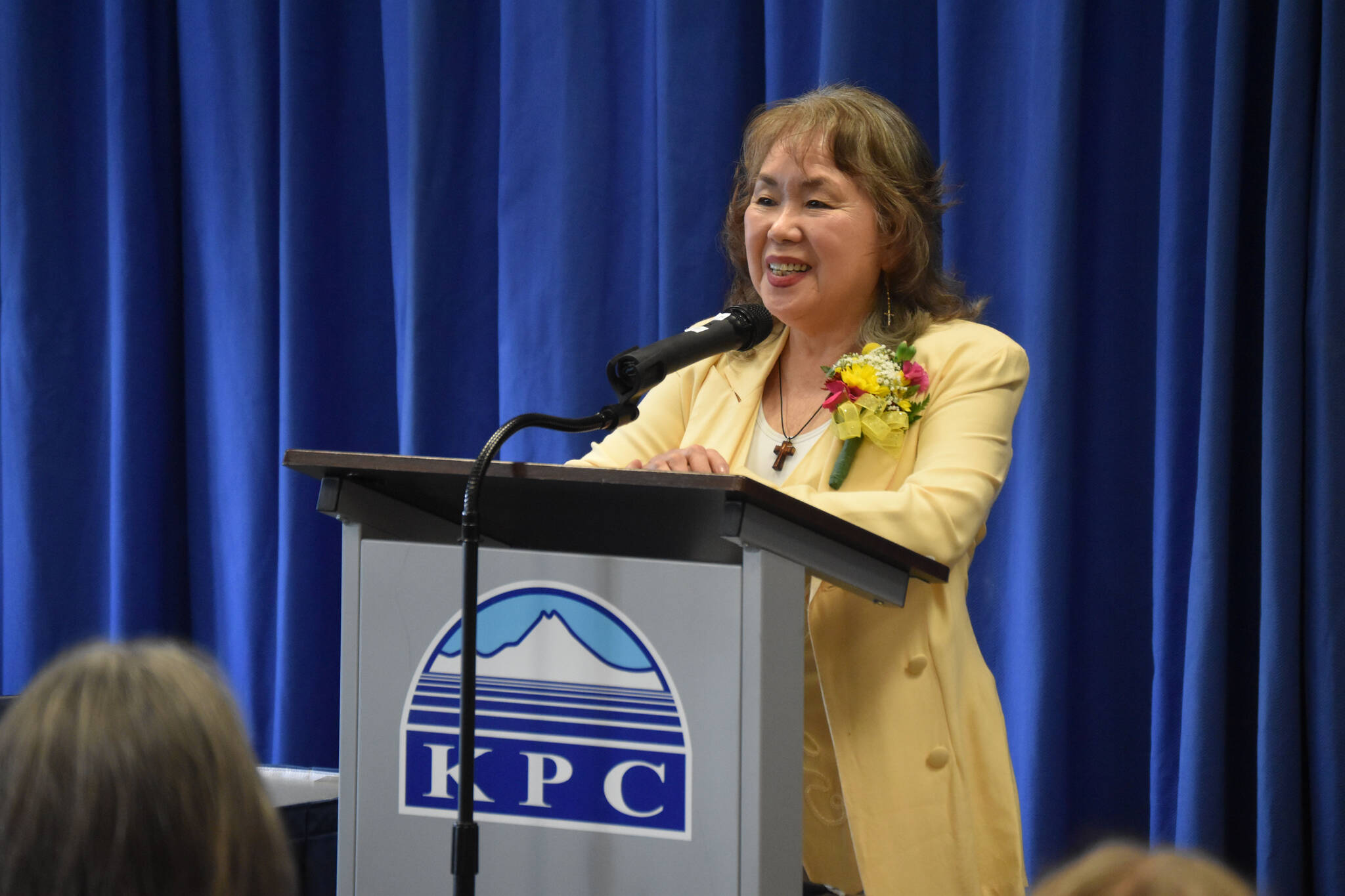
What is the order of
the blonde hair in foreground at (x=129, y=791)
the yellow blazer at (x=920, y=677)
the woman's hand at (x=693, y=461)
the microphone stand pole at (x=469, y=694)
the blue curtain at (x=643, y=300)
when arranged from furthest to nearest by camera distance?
the blue curtain at (x=643, y=300)
the yellow blazer at (x=920, y=677)
the woman's hand at (x=693, y=461)
the microphone stand pole at (x=469, y=694)
the blonde hair in foreground at (x=129, y=791)

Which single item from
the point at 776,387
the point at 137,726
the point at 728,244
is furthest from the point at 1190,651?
the point at 137,726

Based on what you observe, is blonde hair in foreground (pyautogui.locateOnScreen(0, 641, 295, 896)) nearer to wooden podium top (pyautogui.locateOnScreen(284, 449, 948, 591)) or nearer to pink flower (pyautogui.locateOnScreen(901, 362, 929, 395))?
wooden podium top (pyautogui.locateOnScreen(284, 449, 948, 591))

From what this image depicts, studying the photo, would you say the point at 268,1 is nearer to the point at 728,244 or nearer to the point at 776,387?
the point at 728,244

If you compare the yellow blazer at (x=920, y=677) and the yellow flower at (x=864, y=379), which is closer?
the yellow blazer at (x=920, y=677)

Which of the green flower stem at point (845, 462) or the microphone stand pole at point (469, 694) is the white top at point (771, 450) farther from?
the microphone stand pole at point (469, 694)

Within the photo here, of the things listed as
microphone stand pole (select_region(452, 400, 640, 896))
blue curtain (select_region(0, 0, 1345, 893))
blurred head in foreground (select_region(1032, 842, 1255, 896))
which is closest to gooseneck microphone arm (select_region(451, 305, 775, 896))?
microphone stand pole (select_region(452, 400, 640, 896))

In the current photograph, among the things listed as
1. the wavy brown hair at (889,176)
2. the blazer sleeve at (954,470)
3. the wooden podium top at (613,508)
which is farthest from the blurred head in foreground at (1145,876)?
the wavy brown hair at (889,176)

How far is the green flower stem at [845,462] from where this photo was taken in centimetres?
190

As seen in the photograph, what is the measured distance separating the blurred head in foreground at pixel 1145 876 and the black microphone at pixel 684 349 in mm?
776

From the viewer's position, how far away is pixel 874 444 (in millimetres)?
1905

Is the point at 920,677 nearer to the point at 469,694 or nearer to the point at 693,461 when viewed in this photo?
the point at 693,461

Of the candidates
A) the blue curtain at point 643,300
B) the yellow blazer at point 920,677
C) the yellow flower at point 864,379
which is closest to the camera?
the yellow blazer at point 920,677

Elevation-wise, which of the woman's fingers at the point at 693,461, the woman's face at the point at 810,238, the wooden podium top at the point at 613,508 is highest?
the woman's face at the point at 810,238

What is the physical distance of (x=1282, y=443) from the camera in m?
2.30
